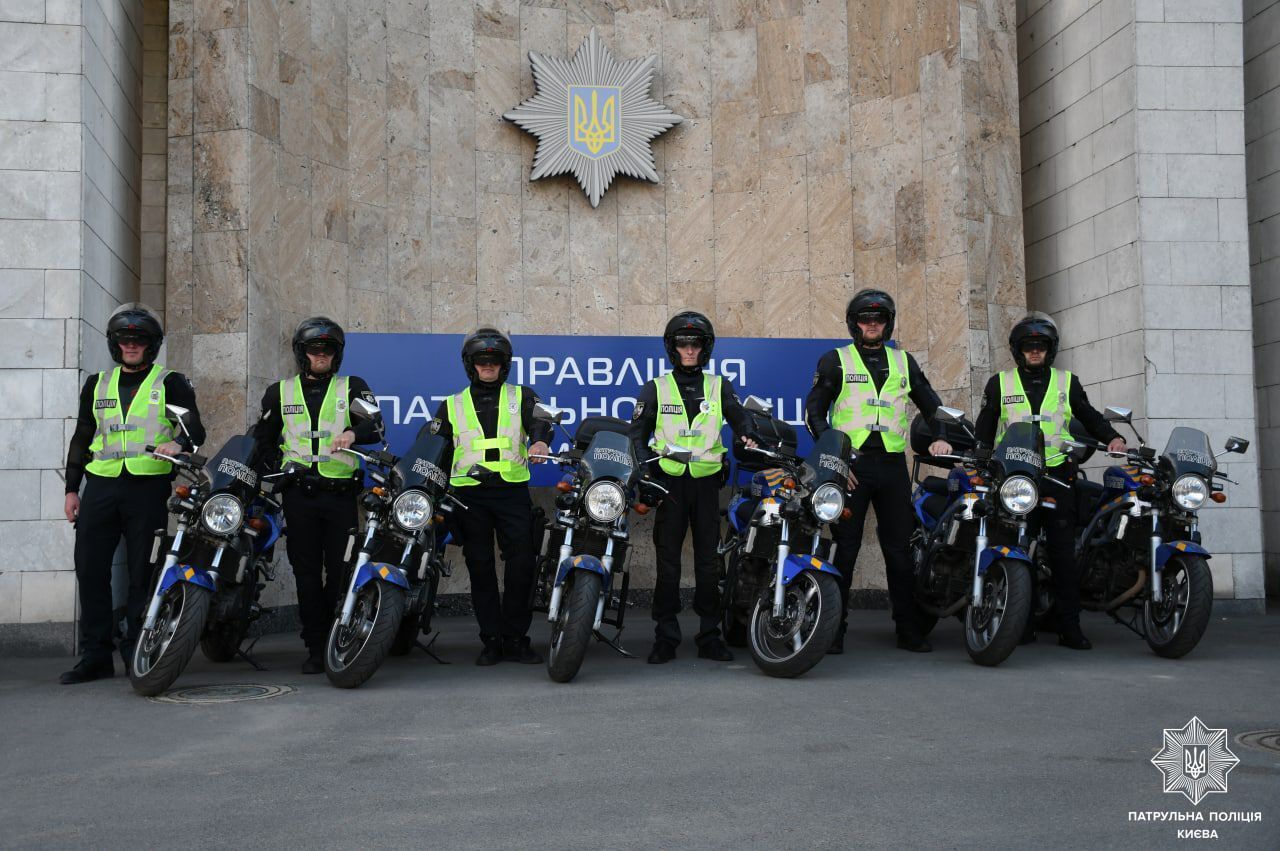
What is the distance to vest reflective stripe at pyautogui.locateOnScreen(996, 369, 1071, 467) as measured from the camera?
703cm

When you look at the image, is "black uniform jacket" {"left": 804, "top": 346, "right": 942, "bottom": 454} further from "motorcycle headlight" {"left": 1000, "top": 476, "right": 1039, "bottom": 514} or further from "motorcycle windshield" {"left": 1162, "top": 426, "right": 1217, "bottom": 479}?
"motorcycle windshield" {"left": 1162, "top": 426, "right": 1217, "bottom": 479}

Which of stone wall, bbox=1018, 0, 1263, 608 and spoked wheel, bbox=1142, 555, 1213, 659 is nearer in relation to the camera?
spoked wheel, bbox=1142, 555, 1213, 659

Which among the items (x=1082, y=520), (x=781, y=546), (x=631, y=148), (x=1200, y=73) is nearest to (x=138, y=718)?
(x=781, y=546)

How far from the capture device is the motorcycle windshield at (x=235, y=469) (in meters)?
5.80

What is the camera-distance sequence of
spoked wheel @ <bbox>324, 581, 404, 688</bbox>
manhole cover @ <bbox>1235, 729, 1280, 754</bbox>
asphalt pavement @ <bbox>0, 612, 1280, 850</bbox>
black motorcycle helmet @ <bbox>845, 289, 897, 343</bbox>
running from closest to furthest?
asphalt pavement @ <bbox>0, 612, 1280, 850</bbox>
manhole cover @ <bbox>1235, 729, 1280, 754</bbox>
spoked wheel @ <bbox>324, 581, 404, 688</bbox>
black motorcycle helmet @ <bbox>845, 289, 897, 343</bbox>

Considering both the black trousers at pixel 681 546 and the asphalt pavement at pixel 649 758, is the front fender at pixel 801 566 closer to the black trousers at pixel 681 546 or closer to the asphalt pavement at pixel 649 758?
the asphalt pavement at pixel 649 758

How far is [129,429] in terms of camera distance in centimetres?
614

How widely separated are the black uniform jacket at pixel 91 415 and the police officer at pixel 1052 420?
4306mm

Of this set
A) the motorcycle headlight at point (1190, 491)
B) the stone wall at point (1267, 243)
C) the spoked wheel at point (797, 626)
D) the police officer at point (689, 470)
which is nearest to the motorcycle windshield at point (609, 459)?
the police officer at point (689, 470)

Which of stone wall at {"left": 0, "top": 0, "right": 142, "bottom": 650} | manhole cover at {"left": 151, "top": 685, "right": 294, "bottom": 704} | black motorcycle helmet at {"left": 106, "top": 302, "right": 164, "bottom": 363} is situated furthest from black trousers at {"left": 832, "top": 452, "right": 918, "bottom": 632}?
stone wall at {"left": 0, "top": 0, "right": 142, "bottom": 650}

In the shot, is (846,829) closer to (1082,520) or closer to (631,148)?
(1082,520)

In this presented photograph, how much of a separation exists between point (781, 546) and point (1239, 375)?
16.3 feet

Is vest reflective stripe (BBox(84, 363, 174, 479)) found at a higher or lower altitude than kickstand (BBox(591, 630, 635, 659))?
higher

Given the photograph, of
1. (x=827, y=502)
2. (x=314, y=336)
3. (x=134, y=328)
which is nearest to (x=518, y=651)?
(x=827, y=502)
